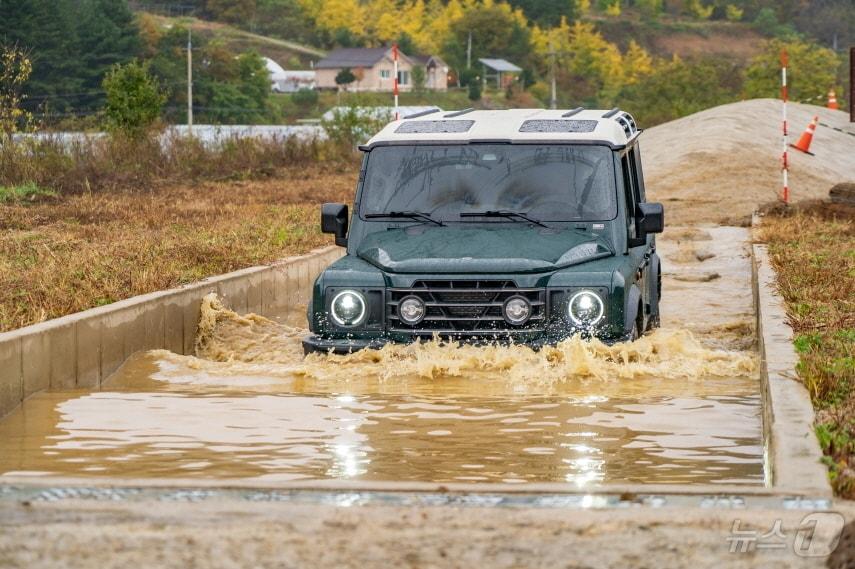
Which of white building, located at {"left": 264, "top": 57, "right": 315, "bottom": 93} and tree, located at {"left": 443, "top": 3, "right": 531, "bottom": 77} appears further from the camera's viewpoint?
tree, located at {"left": 443, "top": 3, "right": 531, "bottom": 77}

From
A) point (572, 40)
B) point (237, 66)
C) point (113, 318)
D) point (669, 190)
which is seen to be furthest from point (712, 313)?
point (572, 40)

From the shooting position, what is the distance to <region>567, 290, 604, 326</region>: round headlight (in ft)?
33.4

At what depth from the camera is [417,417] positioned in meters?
8.96

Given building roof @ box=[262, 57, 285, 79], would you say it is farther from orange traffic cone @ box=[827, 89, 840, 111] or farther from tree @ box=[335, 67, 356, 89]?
orange traffic cone @ box=[827, 89, 840, 111]

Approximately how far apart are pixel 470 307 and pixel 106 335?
242cm

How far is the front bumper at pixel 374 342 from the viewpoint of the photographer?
402 inches

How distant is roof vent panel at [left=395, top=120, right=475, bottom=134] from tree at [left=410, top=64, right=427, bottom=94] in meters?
140

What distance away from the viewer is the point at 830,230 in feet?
66.2

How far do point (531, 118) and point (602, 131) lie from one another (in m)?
0.56

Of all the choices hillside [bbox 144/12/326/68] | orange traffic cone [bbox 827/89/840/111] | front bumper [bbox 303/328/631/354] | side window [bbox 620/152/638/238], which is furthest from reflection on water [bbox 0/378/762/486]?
hillside [bbox 144/12/326/68]

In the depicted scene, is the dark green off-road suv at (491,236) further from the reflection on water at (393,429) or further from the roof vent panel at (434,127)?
the reflection on water at (393,429)

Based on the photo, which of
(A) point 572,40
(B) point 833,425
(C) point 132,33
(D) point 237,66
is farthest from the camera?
(A) point 572,40

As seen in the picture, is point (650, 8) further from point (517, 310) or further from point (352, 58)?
point (517, 310)

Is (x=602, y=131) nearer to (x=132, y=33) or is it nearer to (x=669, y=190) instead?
(x=669, y=190)
